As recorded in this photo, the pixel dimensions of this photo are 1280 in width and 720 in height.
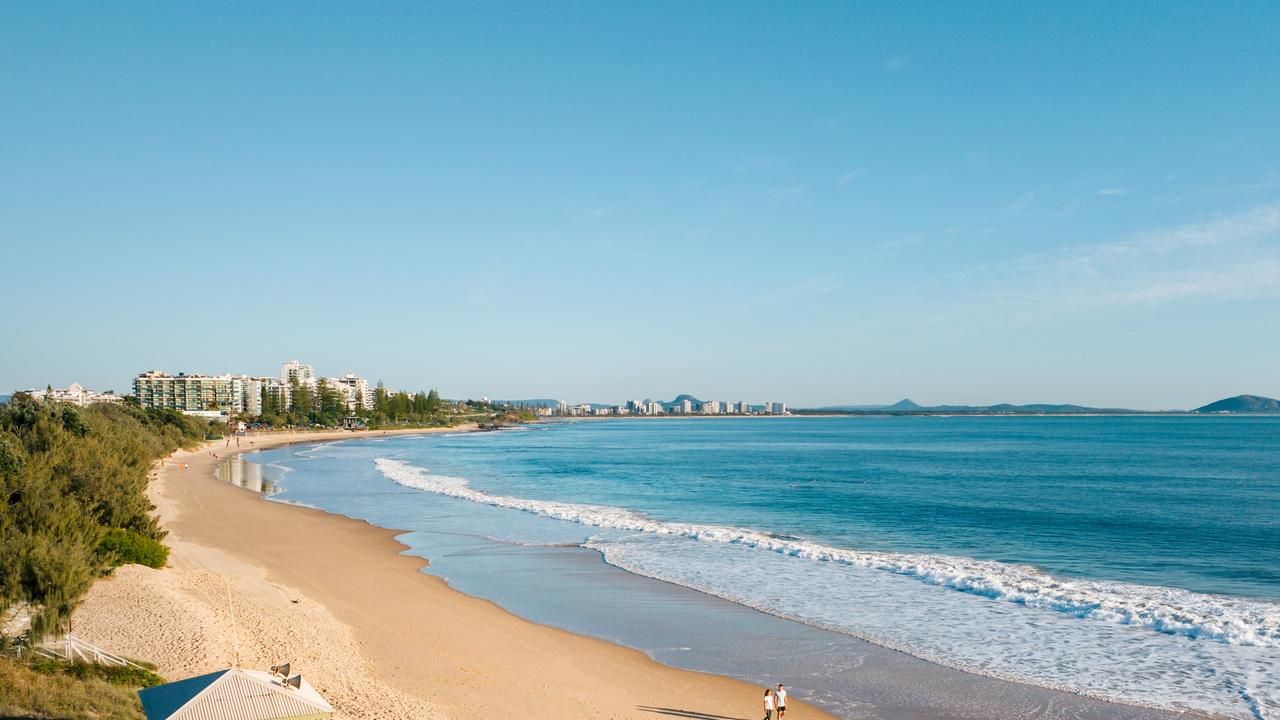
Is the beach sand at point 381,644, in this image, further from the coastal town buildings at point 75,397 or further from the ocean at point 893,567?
the coastal town buildings at point 75,397

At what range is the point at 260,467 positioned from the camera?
7206 cm

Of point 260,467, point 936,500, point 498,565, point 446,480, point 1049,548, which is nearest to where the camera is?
point 498,565

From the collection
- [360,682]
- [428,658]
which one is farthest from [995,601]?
[360,682]

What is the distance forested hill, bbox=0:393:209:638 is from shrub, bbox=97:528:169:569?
26 millimetres

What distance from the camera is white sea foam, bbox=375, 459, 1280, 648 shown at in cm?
1895

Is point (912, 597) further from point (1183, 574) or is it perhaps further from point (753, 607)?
point (1183, 574)

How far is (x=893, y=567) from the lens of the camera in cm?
2658

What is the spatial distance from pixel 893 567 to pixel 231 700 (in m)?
22.0

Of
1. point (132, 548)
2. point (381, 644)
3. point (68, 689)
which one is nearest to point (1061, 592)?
point (381, 644)

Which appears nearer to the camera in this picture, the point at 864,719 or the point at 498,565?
the point at 864,719

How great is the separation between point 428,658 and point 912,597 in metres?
14.0

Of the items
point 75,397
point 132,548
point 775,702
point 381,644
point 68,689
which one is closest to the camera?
point 68,689

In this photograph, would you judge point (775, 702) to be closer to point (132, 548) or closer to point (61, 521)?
point (61, 521)

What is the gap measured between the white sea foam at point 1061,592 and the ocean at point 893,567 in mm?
94
